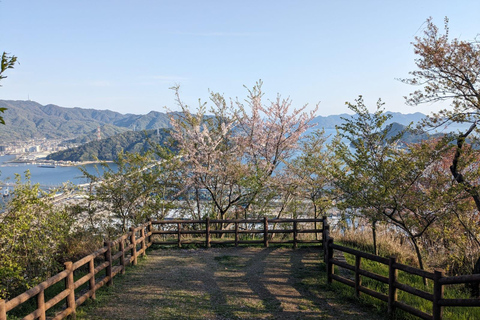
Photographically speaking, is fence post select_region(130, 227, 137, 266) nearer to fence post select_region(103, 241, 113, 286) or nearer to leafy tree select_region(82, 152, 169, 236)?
fence post select_region(103, 241, 113, 286)

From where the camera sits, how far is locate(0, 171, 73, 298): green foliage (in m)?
7.89

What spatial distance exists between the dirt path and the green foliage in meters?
2.38

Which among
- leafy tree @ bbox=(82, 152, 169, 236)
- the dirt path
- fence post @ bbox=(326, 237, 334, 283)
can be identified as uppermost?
leafy tree @ bbox=(82, 152, 169, 236)

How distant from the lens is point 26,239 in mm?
A: 9031

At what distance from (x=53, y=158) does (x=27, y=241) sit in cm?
12490

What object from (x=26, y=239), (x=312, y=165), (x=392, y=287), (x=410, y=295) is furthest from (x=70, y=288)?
(x=312, y=165)

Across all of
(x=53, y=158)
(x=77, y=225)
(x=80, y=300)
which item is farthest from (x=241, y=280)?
(x=53, y=158)

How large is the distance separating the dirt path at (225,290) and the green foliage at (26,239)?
2.38 metres

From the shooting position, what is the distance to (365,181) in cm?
912

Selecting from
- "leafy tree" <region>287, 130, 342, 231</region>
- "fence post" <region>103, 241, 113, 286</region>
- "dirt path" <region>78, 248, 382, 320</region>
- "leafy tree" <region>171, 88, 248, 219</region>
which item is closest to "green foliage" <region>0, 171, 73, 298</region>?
"fence post" <region>103, 241, 113, 286</region>

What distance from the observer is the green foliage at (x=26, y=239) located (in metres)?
7.89

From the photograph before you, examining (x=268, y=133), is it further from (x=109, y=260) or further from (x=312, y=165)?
(x=109, y=260)

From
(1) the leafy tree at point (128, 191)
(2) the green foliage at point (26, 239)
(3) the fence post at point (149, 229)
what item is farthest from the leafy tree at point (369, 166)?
(1) the leafy tree at point (128, 191)

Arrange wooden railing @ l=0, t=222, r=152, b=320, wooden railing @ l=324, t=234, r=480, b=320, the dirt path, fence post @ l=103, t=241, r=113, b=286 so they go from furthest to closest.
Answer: fence post @ l=103, t=241, r=113, b=286
the dirt path
wooden railing @ l=324, t=234, r=480, b=320
wooden railing @ l=0, t=222, r=152, b=320
